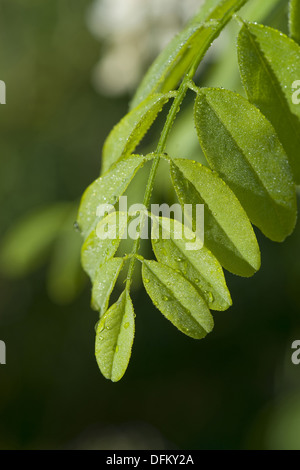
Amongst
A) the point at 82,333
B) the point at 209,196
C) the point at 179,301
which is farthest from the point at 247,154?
the point at 82,333

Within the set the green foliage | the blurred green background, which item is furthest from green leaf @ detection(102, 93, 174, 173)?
the blurred green background

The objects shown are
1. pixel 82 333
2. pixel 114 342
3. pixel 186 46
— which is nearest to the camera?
pixel 114 342

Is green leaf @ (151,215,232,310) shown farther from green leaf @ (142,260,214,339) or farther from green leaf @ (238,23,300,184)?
green leaf @ (238,23,300,184)

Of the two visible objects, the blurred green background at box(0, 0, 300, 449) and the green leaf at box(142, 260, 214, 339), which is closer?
the green leaf at box(142, 260, 214, 339)

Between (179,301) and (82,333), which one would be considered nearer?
(179,301)

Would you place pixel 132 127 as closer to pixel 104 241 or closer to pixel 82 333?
pixel 104 241

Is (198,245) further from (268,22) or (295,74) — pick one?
(268,22)
